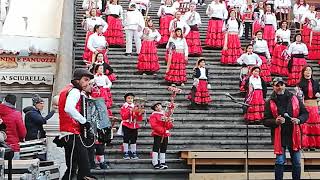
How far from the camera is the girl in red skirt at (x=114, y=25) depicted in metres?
18.5

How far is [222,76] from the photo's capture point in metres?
17.2

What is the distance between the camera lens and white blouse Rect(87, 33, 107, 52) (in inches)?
650

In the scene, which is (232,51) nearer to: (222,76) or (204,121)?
(222,76)

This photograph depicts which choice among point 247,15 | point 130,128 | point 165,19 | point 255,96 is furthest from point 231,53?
point 130,128

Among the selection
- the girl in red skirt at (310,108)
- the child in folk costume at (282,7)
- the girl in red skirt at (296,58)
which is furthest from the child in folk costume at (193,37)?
the girl in red skirt at (310,108)

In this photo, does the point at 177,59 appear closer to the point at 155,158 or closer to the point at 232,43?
the point at 232,43

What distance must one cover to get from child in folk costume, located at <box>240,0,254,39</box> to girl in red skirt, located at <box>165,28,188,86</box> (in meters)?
3.93

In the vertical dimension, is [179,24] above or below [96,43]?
above

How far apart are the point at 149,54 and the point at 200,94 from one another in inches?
79.9

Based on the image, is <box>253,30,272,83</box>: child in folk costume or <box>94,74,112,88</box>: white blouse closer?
<box>94,74,112,88</box>: white blouse

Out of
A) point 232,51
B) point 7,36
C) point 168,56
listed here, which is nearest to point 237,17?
point 232,51

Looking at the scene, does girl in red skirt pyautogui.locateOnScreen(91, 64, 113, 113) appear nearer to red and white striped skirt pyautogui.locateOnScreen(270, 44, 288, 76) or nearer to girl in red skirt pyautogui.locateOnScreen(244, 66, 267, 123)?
girl in red skirt pyautogui.locateOnScreen(244, 66, 267, 123)

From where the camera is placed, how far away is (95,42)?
54.4ft

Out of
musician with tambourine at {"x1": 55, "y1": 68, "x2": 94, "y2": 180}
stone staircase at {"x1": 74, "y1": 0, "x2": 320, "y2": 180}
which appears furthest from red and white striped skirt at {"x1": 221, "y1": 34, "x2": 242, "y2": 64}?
musician with tambourine at {"x1": 55, "y1": 68, "x2": 94, "y2": 180}
